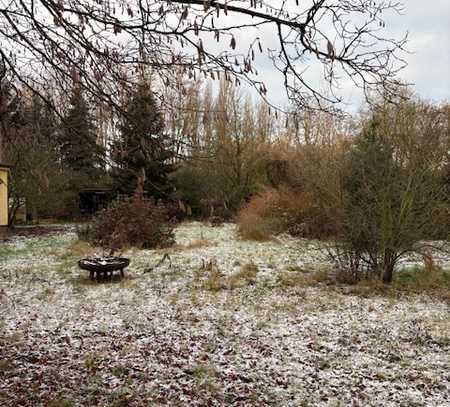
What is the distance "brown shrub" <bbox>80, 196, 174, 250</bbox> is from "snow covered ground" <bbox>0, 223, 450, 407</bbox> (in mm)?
3629

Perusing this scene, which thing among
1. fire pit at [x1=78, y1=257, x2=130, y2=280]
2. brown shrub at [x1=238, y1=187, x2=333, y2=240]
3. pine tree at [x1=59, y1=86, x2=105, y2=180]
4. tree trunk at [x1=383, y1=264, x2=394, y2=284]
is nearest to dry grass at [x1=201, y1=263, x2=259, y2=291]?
fire pit at [x1=78, y1=257, x2=130, y2=280]

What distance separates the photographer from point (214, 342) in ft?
16.6

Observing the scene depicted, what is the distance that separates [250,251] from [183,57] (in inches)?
378

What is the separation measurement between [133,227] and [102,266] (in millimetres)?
4772

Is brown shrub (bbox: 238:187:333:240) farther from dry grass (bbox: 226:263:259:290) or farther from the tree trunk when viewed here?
the tree trunk

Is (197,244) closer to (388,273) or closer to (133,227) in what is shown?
(133,227)

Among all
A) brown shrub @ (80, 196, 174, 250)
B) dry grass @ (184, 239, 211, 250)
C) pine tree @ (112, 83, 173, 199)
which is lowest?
dry grass @ (184, 239, 211, 250)

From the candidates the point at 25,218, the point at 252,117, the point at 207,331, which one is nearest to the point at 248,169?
the point at 252,117

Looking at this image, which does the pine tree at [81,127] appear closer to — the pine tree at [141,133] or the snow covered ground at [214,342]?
the pine tree at [141,133]

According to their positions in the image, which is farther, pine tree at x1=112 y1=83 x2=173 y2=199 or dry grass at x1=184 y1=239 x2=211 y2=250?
dry grass at x1=184 y1=239 x2=211 y2=250

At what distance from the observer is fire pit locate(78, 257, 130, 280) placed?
8.12m

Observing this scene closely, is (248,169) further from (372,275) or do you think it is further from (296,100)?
(296,100)

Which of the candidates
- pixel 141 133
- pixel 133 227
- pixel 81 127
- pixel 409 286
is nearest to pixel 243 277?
pixel 409 286

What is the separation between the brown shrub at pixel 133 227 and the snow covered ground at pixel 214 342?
3629 millimetres
